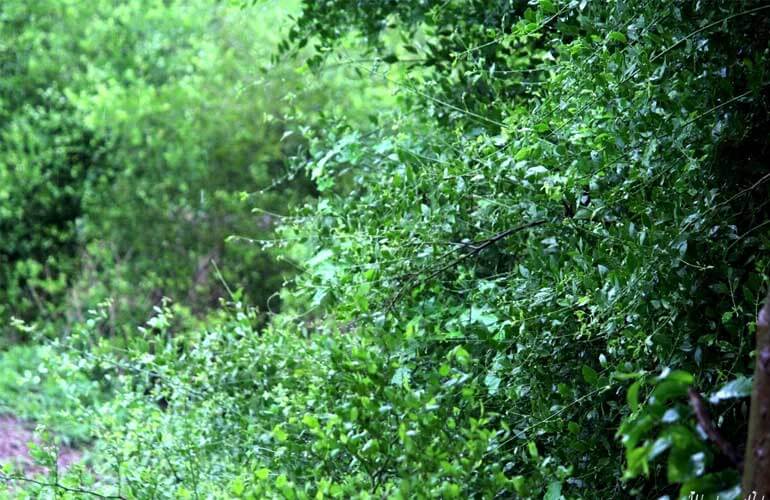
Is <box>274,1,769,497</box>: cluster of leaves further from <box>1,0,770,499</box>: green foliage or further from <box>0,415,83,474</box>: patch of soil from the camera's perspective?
<box>0,415,83,474</box>: patch of soil

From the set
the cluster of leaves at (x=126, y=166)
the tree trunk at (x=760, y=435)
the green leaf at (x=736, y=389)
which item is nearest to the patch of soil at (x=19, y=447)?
the cluster of leaves at (x=126, y=166)

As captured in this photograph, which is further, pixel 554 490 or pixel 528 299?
pixel 528 299

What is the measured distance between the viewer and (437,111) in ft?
13.0

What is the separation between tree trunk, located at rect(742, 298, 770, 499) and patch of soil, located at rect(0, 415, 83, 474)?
17.2ft

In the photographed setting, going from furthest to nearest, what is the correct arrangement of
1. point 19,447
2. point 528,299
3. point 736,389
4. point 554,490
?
1. point 19,447
2. point 528,299
3. point 554,490
4. point 736,389

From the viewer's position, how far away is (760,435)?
1602 millimetres

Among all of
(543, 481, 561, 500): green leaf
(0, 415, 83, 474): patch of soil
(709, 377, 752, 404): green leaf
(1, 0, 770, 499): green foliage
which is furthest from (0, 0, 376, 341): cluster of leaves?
(709, 377, 752, 404): green leaf

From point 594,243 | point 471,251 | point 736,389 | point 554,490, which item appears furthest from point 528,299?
point 736,389

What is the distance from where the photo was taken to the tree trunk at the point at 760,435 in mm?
1595

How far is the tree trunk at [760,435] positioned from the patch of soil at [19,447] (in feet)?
17.2

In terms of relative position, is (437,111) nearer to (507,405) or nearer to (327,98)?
(507,405)

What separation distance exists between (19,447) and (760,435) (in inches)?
243

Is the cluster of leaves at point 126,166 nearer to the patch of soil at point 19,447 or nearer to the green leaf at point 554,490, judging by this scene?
the patch of soil at point 19,447

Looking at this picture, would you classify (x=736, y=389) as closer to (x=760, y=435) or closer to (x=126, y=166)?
(x=760, y=435)
